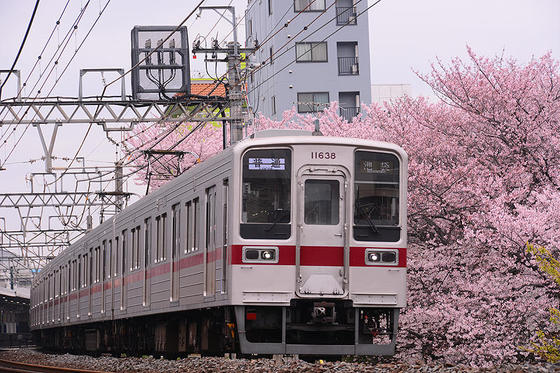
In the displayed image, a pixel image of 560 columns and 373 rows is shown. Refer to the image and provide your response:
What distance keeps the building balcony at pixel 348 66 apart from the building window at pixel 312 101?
1132 millimetres

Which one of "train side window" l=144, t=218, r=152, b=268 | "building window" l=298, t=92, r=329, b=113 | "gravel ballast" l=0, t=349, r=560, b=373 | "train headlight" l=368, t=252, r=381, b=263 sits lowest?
Result: "gravel ballast" l=0, t=349, r=560, b=373

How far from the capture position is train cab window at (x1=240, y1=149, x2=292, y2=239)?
9.47 meters

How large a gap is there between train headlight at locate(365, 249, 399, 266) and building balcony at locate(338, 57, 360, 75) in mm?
27599

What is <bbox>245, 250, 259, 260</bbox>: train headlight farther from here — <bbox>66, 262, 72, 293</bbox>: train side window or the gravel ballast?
<bbox>66, 262, 72, 293</bbox>: train side window

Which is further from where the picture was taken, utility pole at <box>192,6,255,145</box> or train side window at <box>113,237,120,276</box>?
utility pole at <box>192,6,255,145</box>

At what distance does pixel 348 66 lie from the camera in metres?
37.1

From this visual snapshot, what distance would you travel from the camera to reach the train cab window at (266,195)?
9.47m

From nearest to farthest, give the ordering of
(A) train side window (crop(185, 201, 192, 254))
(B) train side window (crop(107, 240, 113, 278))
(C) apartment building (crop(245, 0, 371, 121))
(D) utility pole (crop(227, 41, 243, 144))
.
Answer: (A) train side window (crop(185, 201, 192, 254)), (B) train side window (crop(107, 240, 113, 278)), (D) utility pole (crop(227, 41, 243, 144)), (C) apartment building (crop(245, 0, 371, 121))

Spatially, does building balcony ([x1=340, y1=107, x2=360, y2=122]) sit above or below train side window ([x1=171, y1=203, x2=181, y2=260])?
above

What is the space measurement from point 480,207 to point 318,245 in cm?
653

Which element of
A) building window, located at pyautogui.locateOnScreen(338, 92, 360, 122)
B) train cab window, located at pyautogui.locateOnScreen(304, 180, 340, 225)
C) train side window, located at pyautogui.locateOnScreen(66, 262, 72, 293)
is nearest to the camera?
train cab window, located at pyautogui.locateOnScreen(304, 180, 340, 225)

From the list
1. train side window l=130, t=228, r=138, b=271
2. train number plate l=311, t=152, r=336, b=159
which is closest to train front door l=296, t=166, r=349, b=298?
train number plate l=311, t=152, r=336, b=159

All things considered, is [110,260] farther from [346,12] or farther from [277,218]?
[346,12]

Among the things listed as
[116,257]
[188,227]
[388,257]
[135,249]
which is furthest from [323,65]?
[388,257]
